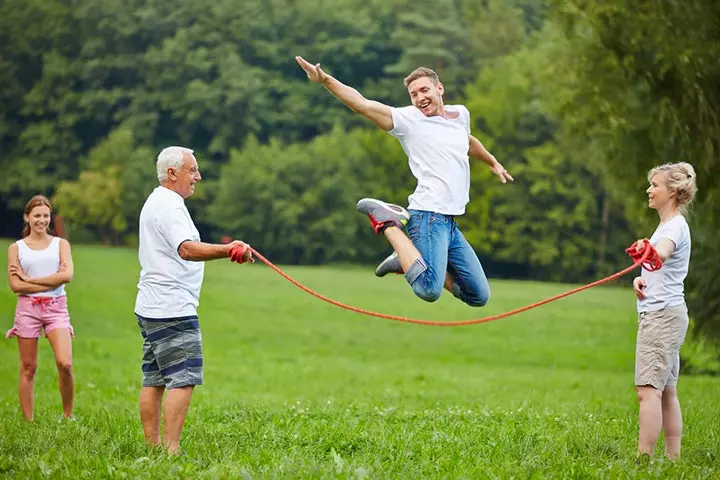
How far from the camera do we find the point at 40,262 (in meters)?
10.4

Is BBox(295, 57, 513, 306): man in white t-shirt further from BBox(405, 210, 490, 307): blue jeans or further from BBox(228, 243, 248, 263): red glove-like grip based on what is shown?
BBox(228, 243, 248, 263): red glove-like grip

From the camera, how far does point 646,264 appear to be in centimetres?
802

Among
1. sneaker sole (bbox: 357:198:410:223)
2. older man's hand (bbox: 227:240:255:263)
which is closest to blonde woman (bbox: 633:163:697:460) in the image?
sneaker sole (bbox: 357:198:410:223)

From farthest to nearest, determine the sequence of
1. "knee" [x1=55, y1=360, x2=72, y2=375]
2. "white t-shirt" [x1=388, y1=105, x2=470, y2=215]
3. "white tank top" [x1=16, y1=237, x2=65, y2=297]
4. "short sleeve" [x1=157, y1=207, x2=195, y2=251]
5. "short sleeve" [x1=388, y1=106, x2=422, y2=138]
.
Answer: "white tank top" [x1=16, y1=237, x2=65, y2=297] → "knee" [x1=55, y1=360, x2=72, y2=375] → "white t-shirt" [x1=388, y1=105, x2=470, y2=215] → "short sleeve" [x1=388, y1=106, x2=422, y2=138] → "short sleeve" [x1=157, y1=207, x2=195, y2=251]

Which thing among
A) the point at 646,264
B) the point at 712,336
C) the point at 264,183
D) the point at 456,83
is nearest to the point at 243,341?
the point at 712,336

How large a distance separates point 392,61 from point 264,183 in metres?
16.8

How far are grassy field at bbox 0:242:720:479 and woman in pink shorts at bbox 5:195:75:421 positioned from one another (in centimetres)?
51

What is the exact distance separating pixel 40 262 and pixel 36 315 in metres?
0.53

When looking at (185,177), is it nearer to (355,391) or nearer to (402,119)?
(402,119)

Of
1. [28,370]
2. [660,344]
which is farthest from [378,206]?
[28,370]

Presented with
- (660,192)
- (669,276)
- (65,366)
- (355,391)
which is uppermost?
(660,192)

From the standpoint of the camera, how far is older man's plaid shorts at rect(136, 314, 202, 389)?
816cm

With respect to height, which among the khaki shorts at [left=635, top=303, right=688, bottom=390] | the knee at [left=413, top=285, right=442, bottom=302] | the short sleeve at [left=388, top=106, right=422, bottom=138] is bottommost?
the khaki shorts at [left=635, top=303, right=688, bottom=390]

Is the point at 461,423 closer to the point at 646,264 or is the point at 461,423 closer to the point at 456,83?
the point at 646,264
